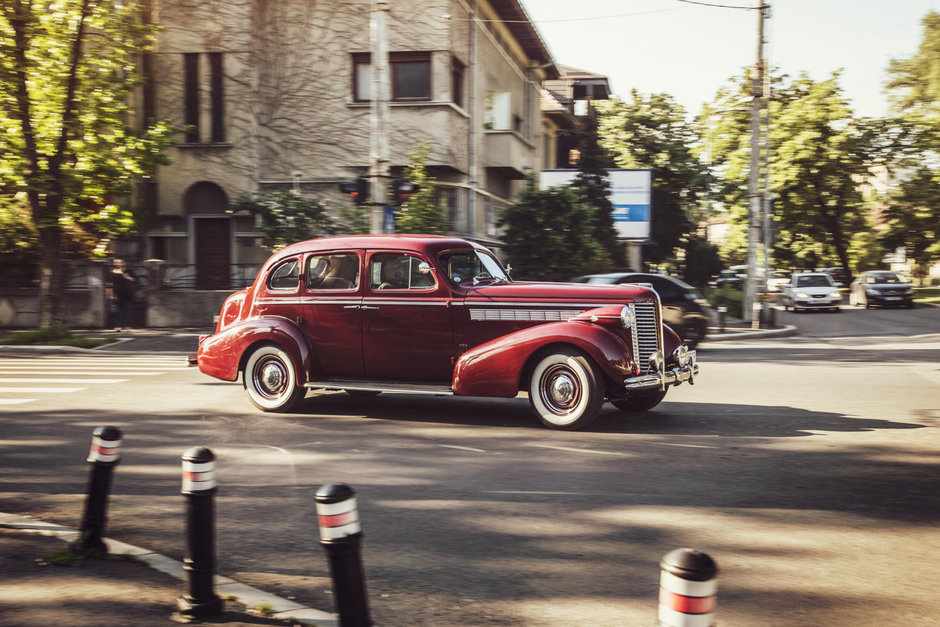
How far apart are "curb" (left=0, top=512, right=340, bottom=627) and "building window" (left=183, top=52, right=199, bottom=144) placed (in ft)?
72.4

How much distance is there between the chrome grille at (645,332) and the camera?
30.2 feet

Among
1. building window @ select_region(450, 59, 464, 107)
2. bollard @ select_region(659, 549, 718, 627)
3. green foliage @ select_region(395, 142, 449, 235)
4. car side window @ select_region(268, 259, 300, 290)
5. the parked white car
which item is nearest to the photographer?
bollard @ select_region(659, 549, 718, 627)

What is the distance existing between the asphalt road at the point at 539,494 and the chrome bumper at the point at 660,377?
48 cm

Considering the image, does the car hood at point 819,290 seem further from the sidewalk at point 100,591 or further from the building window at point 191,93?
the sidewalk at point 100,591

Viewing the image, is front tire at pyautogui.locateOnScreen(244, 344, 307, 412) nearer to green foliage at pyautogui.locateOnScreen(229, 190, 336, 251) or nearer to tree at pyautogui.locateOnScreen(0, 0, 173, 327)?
tree at pyautogui.locateOnScreen(0, 0, 173, 327)

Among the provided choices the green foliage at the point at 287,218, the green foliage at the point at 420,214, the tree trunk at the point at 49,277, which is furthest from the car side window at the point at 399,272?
the green foliage at the point at 287,218

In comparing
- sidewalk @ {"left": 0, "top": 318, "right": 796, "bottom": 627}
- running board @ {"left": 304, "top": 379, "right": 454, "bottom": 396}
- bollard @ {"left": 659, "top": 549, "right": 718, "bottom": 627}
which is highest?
bollard @ {"left": 659, "top": 549, "right": 718, "bottom": 627}

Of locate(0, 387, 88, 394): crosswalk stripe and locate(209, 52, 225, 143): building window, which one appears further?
locate(209, 52, 225, 143): building window

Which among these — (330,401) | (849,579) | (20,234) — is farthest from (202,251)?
(849,579)

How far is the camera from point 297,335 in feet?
34.1

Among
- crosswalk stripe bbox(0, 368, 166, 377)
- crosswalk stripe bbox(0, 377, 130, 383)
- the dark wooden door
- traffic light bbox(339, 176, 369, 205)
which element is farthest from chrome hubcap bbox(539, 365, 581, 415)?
the dark wooden door

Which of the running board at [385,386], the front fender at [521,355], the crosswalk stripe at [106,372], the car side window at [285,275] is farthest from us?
the crosswalk stripe at [106,372]

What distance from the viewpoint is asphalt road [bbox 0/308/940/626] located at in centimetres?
449

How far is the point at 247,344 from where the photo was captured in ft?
34.8
